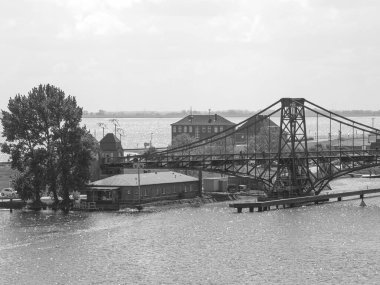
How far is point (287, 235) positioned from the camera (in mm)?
89500

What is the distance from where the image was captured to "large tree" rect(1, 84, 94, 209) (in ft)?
372

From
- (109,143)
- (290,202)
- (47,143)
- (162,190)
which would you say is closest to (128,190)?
(162,190)

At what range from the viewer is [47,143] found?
116m

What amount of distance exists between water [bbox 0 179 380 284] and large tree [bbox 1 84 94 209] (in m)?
4.64

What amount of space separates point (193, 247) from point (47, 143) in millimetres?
39843

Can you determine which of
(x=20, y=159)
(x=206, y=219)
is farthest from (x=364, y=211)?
(x=20, y=159)

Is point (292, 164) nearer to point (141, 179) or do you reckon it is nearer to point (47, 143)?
point (141, 179)

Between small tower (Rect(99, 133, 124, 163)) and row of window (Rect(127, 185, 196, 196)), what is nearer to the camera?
row of window (Rect(127, 185, 196, 196))

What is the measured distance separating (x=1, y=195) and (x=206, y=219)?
35612mm

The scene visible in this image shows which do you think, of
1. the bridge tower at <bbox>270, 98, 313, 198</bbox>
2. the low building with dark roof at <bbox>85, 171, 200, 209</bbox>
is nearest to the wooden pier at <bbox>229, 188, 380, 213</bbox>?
the bridge tower at <bbox>270, 98, 313, 198</bbox>

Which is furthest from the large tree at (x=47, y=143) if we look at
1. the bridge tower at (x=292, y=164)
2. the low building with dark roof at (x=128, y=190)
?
the bridge tower at (x=292, y=164)

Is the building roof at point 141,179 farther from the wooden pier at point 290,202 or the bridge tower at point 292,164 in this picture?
the bridge tower at point 292,164

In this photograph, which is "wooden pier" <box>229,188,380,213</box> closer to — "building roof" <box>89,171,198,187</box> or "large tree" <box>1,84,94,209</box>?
"building roof" <box>89,171,198,187</box>

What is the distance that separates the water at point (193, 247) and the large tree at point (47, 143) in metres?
4.64
